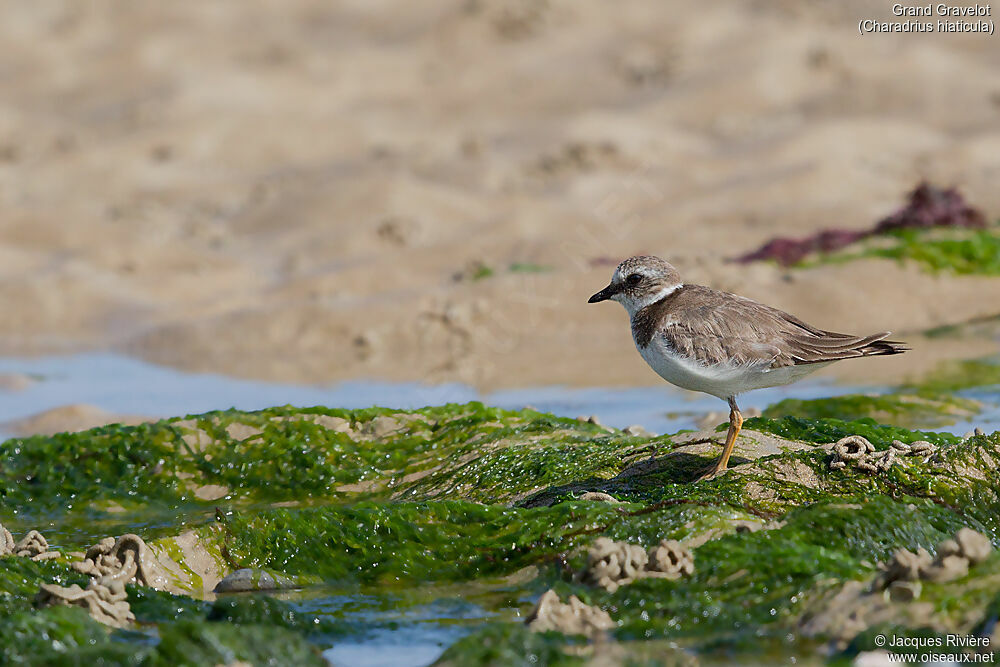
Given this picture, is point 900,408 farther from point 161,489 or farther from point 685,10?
point 685,10

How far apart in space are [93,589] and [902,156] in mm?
13569

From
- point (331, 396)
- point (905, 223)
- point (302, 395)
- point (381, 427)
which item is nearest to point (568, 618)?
point (381, 427)

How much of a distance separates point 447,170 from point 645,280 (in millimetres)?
11189

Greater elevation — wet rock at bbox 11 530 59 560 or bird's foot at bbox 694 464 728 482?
bird's foot at bbox 694 464 728 482

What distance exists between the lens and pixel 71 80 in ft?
72.1

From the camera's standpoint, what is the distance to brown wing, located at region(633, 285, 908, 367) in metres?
5.95

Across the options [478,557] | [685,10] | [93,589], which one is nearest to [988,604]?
[478,557]

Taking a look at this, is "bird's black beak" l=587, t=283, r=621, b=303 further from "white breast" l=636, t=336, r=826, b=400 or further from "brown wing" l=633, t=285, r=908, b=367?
"white breast" l=636, t=336, r=826, b=400

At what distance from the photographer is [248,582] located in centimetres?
534

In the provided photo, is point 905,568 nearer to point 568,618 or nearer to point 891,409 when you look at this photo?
point 568,618

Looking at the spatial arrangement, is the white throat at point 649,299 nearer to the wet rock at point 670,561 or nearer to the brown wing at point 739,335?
the brown wing at point 739,335

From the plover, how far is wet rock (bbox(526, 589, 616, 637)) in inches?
55.8

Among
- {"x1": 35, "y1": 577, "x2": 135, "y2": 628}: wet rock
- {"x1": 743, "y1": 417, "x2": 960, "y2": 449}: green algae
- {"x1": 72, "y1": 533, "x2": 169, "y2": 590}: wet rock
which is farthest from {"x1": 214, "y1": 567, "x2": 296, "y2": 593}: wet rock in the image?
{"x1": 743, "y1": 417, "x2": 960, "y2": 449}: green algae

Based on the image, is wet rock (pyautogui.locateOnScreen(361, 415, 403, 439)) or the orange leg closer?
the orange leg
